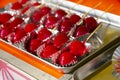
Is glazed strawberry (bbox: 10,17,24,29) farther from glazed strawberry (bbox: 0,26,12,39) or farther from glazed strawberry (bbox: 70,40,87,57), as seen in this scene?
glazed strawberry (bbox: 70,40,87,57)

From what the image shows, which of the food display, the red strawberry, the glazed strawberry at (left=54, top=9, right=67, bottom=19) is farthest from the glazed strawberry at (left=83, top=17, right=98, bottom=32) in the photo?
the red strawberry

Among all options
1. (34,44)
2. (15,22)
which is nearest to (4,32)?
(15,22)

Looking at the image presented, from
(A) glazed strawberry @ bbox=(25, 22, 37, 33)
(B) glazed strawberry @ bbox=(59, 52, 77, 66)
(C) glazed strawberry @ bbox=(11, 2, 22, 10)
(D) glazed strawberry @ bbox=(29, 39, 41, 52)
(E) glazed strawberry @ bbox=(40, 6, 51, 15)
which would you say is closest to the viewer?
(B) glazed strawberry @ bbox=(59, 52, 77, 66)

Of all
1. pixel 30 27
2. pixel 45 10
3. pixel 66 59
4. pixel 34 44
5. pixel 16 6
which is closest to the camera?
pixel 66 59

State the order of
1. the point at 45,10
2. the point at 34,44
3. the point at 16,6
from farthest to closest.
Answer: the point at 16,6
the point at 45,10
the point at 34,44

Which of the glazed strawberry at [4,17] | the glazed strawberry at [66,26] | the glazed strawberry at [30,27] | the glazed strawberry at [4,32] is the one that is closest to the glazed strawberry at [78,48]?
the glazed strawberry at [66,26]

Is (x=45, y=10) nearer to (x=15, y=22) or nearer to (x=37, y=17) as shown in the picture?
(x=37, y=17)
